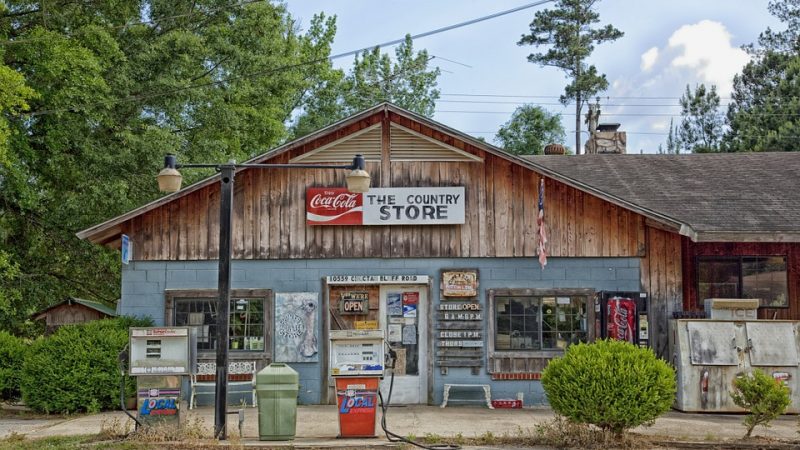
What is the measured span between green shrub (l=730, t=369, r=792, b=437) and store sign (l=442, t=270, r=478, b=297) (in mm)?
4866

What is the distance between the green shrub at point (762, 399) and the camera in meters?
10.9

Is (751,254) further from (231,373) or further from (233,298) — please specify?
(231,373)

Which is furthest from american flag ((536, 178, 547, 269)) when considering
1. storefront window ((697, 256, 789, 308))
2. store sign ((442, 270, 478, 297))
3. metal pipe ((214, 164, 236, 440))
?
metal pipe ((214, 164, 236, 440))

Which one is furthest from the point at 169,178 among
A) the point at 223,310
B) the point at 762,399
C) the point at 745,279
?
the point at 745,279

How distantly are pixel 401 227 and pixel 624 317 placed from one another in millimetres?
4174

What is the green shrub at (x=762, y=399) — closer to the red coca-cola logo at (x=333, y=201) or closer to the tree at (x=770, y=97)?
the red coca-cola logo at (x=333, y=201)

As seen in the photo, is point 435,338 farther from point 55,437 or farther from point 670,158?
point 670,158

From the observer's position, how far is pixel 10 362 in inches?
592

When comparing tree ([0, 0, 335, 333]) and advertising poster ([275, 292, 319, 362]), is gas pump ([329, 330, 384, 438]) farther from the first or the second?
tree ([0, 0, 335, 333])

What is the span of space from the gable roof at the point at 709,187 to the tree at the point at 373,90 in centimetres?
1751

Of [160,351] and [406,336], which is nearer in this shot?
[160,351]

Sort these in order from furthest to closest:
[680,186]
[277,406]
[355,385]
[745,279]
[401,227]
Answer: [680,186], [745,279], [401,227], [355,385], [277,406]

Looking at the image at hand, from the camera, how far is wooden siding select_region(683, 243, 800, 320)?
14969 millimetres

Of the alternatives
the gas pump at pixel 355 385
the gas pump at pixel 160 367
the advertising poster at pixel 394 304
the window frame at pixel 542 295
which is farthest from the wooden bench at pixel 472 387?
the gas pump at pixel 160 367
